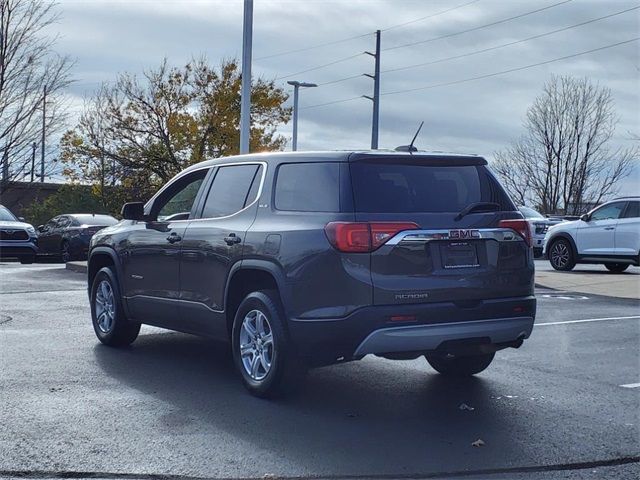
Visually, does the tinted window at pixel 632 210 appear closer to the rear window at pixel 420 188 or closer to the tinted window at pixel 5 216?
the rear window at pixel 420 188

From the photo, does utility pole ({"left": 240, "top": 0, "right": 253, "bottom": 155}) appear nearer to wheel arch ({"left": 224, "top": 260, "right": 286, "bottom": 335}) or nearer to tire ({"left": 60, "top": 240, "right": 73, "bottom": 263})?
tire ({"left": 60, "top": 240, "right": 73, "bottom": 263})

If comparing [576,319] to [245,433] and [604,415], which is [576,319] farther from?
[245,433]

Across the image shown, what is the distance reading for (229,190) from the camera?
25.9 ft

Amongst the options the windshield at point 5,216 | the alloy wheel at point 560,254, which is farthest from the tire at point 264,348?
the windshield at point 5,216

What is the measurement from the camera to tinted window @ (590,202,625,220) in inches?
802

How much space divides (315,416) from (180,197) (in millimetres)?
3079

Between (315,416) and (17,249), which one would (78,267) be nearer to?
(17,249)

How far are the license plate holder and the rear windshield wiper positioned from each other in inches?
8.1

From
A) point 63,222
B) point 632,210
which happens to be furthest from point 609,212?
point 63,222

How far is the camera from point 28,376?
7754 millimetres

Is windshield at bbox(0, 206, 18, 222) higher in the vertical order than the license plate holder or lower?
lower

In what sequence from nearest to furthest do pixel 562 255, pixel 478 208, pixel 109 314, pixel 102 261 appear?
pixel 478 208
pixel 109 314
pixel 102 261
pixel 562 255

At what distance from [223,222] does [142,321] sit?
6.03ft

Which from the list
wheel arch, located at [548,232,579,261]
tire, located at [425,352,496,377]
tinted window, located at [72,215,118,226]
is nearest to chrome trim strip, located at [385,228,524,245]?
tire, located at [425,352,496,377]
